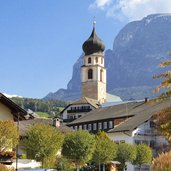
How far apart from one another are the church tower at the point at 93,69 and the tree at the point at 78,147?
13300 centimetres

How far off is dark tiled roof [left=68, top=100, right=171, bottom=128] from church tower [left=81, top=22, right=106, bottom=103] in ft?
239

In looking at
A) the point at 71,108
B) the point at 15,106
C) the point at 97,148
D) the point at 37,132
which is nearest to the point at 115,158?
the point at 97,148

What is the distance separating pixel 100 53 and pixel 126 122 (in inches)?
3991

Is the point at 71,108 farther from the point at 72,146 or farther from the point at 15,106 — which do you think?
the point at 15,106

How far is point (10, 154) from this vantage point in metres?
37.2

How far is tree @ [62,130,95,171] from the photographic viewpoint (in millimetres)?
52750

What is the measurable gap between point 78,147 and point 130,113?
45.4 metres

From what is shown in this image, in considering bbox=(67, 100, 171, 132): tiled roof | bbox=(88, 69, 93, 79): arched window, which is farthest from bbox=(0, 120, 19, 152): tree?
bbox=(88, 69, 93, 79): arched window

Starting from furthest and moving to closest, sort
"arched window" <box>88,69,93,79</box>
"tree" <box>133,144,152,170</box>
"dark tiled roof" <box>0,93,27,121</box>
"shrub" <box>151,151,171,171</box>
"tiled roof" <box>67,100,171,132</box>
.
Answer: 1. "arched window" <box>88,69,93,79</box>
2. "tiled roof" <box>67,100,171,132</box>
3. "tree" <box>133,144,152,170</box>
4. "dark tiled roof" <box>0,93,27,121</box>
5. "shrub" <box>151,151,171,171</box>

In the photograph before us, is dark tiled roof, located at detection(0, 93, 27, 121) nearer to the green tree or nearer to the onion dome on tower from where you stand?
the green tree

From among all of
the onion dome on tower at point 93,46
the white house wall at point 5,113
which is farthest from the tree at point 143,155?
the onion dome on tower at point 93,46

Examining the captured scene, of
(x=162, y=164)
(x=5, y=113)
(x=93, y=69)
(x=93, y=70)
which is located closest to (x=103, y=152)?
(x=5, y=113)

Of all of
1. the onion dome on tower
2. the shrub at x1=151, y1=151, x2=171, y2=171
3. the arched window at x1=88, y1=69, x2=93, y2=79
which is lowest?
the shrub at x1=151, y1=151, x2=171, y2=171

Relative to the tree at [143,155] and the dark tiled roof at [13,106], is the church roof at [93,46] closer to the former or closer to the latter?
the tree at [143,155]
